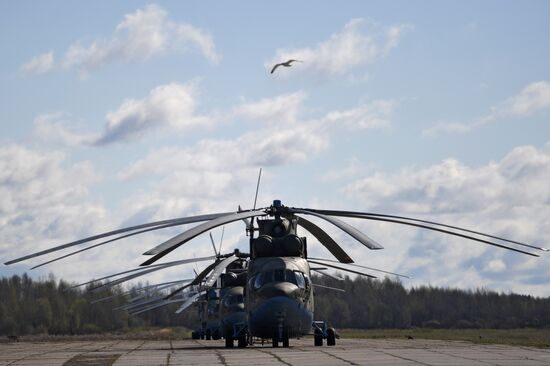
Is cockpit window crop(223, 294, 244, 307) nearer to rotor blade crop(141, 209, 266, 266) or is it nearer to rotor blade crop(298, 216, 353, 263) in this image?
rotor blade crop(298, 216, 353, 263)

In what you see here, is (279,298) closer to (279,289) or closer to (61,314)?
(279,289)

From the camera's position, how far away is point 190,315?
134125mm

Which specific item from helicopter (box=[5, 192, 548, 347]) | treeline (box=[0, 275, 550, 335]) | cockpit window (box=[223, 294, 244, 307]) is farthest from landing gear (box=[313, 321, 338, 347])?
treeline (box=[0, 275, 550, 335])

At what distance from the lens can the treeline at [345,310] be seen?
4998 inches

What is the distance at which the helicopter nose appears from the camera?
3045 cm

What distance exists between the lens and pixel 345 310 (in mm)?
135750

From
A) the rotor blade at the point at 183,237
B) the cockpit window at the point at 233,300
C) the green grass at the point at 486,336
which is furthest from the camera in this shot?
the cockpit window at the point at 233,300

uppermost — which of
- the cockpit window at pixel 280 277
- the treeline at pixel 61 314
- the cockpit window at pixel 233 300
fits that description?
the treeline at pixel 61 314

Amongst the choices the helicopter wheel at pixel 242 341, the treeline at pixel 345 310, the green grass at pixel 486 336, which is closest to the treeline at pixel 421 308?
the treeline at pixel 345 310

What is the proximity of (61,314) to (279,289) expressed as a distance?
105 meters

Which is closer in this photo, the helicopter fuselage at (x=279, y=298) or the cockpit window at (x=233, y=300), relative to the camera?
the helicopter fuselage at (x=279, y=298)

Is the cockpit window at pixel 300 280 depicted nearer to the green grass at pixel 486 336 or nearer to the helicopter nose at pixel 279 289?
the helicopter nose at pixel 279 289

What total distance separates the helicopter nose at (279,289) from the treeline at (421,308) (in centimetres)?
9593

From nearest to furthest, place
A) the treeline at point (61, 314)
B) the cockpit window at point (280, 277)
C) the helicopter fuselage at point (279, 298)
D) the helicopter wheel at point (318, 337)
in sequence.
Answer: the helicopter fuselage at point (279, 298), the cockpit window at point (280, 277), the helicopter wheel at point (318, 337), the treeline at point (61, 314)
